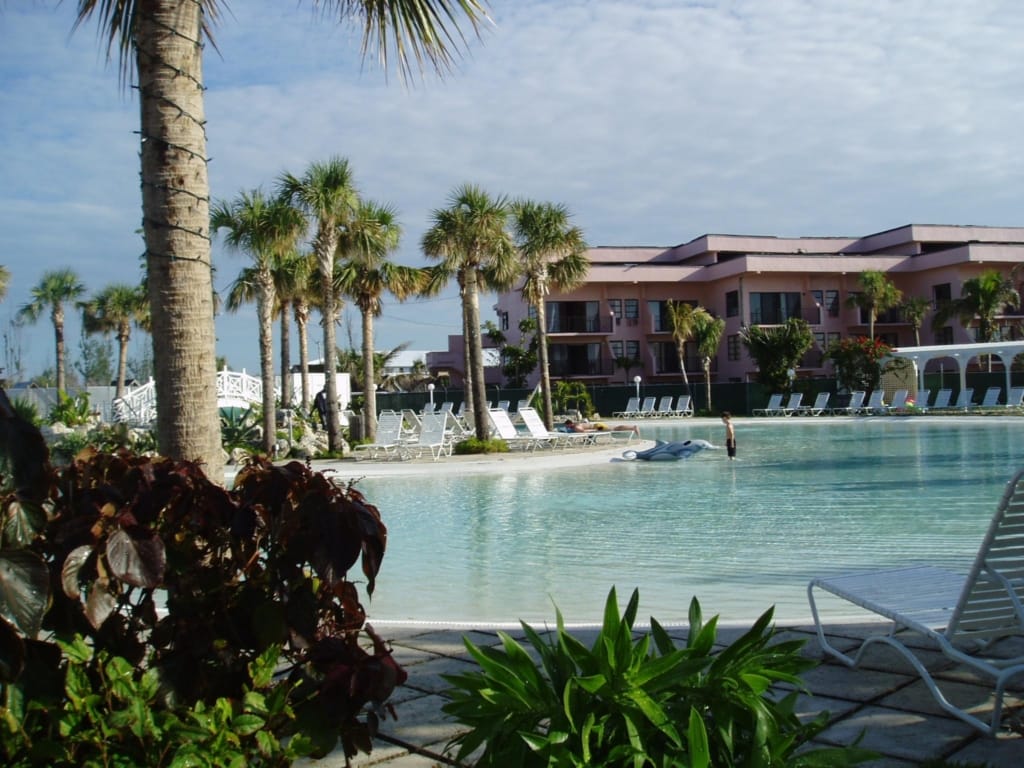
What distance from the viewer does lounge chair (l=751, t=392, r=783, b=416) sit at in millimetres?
42250

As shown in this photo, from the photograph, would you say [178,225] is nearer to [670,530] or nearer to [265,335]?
[670,530]

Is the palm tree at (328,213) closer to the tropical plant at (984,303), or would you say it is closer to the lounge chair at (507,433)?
the lounge chair at (507,433)

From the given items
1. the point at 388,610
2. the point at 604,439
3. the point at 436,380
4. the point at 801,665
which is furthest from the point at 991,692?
the point at 436,380

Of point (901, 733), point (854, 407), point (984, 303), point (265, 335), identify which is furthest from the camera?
point (984, 303)

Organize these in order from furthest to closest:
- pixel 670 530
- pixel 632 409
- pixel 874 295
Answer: pixel 874 295 → pixel 632 409 → pixel 670 530

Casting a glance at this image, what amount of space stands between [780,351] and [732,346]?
9145 mm

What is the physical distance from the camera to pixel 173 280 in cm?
383

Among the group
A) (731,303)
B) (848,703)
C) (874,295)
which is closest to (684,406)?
(731,303)

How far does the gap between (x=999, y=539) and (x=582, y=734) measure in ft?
5.79

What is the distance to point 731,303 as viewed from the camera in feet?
178

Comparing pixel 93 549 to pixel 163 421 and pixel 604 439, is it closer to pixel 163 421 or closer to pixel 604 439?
pixel 163 421

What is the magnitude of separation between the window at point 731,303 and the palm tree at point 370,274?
2749 cm

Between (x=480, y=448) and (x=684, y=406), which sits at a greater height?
(x=684, y=406)

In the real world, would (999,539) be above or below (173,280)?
below
